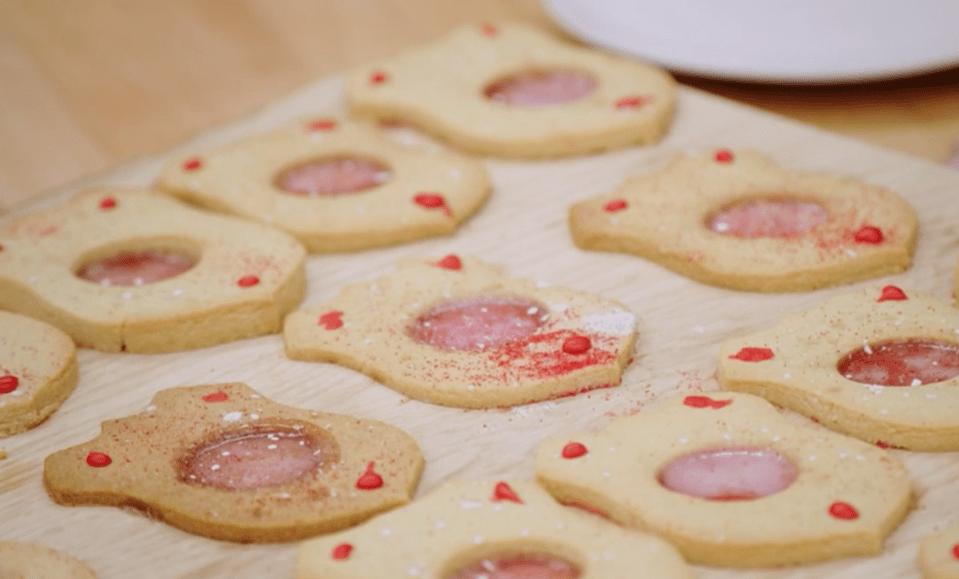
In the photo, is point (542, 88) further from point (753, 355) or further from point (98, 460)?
point (98, 460)

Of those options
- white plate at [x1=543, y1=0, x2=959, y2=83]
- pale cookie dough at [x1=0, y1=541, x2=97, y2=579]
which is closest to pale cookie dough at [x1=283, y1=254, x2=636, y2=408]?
pale cookie dough at [x1=0, y1=541, x2=97, y2=579]

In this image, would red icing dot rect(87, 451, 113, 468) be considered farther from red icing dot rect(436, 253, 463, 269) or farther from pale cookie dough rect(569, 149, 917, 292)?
pale cookie dough rect(569, 149, 917, 292)

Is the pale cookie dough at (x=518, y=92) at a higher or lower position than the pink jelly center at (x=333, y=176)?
higher

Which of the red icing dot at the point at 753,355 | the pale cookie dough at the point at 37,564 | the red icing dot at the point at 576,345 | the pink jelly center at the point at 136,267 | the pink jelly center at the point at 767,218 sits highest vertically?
the pink jelly center at the point at 767,218

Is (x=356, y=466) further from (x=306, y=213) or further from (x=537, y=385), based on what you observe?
(x=306, y=213)

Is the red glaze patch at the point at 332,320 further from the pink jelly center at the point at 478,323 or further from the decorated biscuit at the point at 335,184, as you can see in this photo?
the decorated biscuit at the point at 335,184

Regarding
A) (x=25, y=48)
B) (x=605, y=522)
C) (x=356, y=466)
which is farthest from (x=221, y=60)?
(x=605, y=522)

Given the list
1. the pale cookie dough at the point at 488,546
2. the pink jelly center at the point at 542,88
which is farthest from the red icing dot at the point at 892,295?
the pink jelly center at the point at 542,88
